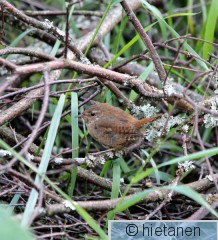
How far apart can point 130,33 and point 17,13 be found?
95.1 inches

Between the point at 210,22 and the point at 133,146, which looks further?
the point at 210,22

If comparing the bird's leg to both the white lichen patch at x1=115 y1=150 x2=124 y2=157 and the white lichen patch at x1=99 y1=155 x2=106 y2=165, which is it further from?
the white lichen patch at x1=99 y1=155 x2=106 y2=165

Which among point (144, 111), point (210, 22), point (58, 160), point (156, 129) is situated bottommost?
point (58, 160)

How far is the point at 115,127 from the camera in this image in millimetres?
2977

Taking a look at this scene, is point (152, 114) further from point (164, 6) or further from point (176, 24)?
point (164, 6)

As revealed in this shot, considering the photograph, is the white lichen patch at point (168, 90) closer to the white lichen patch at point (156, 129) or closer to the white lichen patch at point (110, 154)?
the white lichen patch at point (156, 129)

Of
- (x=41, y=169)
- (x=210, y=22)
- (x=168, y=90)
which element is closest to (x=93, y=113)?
(x=168, y=90)

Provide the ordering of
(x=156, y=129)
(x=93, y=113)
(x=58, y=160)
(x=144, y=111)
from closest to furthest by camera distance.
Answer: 1. (x=58, y=160)
2. (x=156, y=129)
3. (x=144, y=111)
4. (x=93, y=113)

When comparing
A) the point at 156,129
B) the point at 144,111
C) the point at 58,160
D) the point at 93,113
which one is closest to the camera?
the point at 58,160

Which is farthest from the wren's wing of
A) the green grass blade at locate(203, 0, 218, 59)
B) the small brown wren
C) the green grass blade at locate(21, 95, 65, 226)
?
the green grass blade at locate(203, 0, 218, 59)

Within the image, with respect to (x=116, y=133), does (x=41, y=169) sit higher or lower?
lower

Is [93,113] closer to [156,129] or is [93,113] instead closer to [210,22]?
[156,129]

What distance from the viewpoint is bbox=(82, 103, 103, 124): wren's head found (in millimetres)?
3038

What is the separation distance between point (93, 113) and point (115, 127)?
18 centimetres
